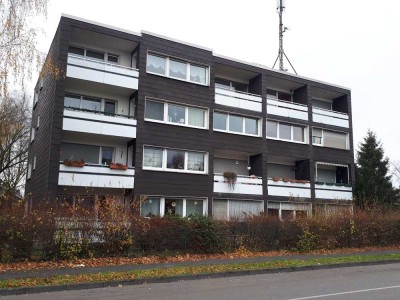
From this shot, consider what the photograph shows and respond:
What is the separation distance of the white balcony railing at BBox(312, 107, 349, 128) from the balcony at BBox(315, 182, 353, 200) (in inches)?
190

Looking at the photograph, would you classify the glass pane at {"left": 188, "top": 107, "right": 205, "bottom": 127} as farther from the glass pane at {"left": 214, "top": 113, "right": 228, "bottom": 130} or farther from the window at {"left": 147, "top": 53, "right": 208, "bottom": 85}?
the window at {"left": 147, "top": 53, "right": 208, "bottom": 85}

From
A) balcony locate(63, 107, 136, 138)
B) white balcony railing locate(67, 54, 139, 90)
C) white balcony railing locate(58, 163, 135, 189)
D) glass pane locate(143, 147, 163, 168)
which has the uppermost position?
white balcony railing locate(67, 54, 139, 90)

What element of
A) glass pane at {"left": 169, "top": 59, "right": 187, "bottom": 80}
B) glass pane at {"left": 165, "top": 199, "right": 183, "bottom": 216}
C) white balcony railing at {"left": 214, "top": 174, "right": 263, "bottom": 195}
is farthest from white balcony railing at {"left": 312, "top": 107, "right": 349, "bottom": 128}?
glass pane at {"left": 165, "top": 199, "right": 183, "bottom": 216}

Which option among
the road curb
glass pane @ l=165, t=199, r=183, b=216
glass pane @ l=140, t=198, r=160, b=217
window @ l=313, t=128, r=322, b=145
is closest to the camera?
the road curb

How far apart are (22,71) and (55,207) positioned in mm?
4893

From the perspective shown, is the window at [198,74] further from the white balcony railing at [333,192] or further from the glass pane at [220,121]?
the white balcony railing at [333,192]

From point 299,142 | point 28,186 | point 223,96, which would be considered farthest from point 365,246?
point 28,186

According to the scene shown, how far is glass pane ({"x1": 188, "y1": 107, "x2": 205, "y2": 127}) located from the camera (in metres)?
25.7

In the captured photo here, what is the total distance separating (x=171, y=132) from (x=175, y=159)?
1.59 metres

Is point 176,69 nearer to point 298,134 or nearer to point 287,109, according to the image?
point 287,109

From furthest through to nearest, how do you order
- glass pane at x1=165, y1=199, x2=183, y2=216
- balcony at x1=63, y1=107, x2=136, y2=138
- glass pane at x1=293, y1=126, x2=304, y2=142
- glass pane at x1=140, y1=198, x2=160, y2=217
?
glass pane at x1=293, y1=126, x2=304, y2=142, glass pane at x1=165, y1=199, x2=183, y2=216, glass pane at x1=140, y1=198, x2=160, y2=217, balcony at x1=63, y1=107, x2=136, y2=138

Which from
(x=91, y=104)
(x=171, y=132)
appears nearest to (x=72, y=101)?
(x=91, y=104)

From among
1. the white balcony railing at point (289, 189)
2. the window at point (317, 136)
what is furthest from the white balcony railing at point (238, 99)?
the window at point (317, 136)

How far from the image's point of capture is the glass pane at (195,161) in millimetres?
25141
